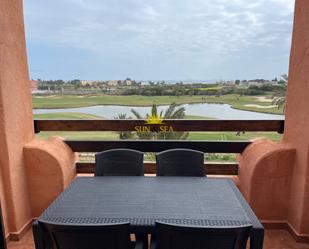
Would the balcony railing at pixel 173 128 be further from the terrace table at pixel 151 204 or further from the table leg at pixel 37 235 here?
the table leg at pixel 37 235

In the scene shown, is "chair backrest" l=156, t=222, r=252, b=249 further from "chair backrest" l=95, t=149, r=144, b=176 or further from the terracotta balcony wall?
the terracotta balcony wall

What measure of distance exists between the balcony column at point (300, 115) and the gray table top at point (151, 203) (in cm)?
92

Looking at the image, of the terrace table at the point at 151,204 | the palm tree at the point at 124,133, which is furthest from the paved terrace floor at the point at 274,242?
the palm tree at the point at 124,133

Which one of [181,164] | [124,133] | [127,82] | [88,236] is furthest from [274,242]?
[127,82]

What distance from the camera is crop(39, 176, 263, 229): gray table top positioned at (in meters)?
1.53

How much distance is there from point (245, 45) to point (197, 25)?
0.61 meters

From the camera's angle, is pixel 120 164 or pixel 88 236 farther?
pixel 120 164

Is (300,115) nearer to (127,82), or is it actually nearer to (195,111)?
(195,111)

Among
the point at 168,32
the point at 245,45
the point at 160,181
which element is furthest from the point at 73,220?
the point at 245,45

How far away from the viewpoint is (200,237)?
1.30 metres

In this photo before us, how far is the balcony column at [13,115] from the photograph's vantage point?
2410 millimetres

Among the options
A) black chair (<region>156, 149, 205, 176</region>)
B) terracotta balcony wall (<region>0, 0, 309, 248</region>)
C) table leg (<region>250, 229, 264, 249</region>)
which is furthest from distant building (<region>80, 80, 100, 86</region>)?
table leg (<region>250, 229, 264, 249</region>)

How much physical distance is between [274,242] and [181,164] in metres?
1.27

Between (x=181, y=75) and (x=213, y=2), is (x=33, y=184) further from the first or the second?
(x=213, y=2)
